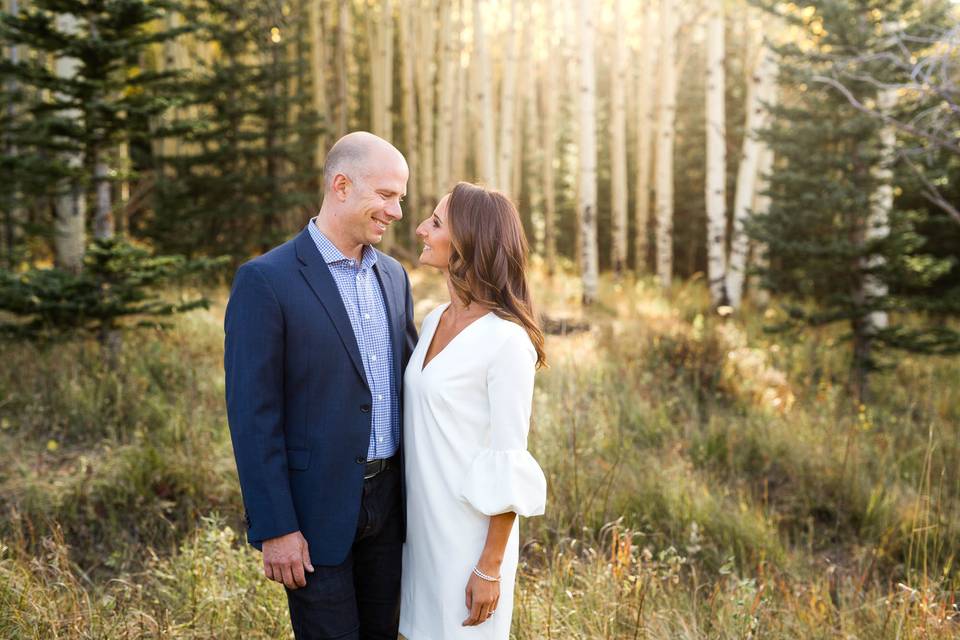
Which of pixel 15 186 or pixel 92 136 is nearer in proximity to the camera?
pixel 92 136

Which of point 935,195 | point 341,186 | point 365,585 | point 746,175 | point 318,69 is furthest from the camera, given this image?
point 318,69

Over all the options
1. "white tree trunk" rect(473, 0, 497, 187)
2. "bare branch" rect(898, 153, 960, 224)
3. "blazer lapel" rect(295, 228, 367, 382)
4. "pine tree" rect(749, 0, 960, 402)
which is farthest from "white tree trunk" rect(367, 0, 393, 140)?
"blazer lapel" rect(295, 228, 367, 382)

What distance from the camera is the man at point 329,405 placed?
2045 mm

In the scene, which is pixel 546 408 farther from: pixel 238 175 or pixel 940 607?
pixel 238 175

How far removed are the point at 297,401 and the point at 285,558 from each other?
479 millimetres

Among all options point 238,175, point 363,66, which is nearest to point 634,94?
point 363,66

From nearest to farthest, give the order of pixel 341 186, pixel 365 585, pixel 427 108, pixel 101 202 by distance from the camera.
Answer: pixel 341 186
pixel 365 585
pixel 101 202
pixel 427 108

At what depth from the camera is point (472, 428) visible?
2.19m

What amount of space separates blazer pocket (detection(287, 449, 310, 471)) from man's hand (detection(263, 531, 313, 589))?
0.66ft

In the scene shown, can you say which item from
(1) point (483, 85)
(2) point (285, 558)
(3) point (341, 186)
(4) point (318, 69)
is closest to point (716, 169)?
(1) point (483, 85)

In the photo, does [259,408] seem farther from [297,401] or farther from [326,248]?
[326,248]

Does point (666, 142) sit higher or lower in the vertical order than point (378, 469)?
higher

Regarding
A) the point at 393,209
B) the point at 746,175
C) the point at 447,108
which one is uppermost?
the point at 447,108

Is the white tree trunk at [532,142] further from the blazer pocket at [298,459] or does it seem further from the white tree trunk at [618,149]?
the blazer pocket at [298,459]
